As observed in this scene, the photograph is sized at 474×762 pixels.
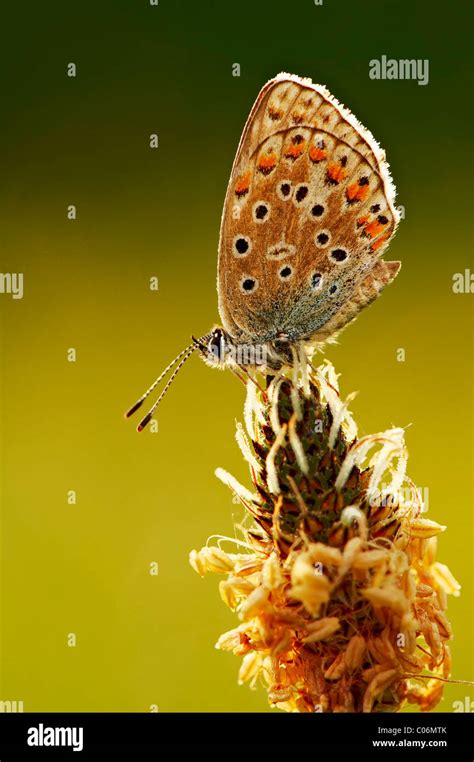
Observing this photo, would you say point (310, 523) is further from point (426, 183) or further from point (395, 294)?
point (426, 183)

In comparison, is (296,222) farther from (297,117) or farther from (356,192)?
(297,117)

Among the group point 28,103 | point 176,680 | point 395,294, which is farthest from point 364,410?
point 28,103

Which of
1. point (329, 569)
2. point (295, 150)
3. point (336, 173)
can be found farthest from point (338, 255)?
point (329, 569)

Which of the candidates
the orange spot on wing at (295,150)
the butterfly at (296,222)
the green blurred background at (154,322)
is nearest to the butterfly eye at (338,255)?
the butterfly at (296,222)

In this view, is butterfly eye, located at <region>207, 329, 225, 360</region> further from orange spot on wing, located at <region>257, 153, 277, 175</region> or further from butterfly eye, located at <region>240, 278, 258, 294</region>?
orange spot on wing, located at <region>257, 153, 277, 175</region>

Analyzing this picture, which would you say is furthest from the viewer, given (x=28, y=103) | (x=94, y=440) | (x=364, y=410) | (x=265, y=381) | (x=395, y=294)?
(x=28, y=103)
